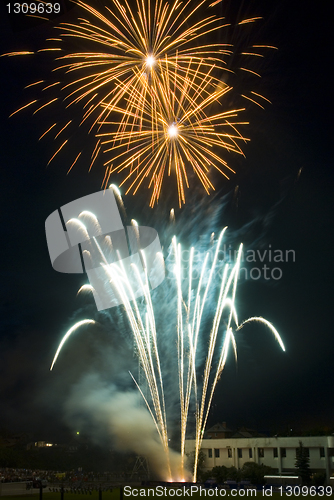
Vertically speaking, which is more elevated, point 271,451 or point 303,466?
point 271,451

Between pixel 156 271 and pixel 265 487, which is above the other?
pixel 156 271

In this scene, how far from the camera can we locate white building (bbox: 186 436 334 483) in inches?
1484

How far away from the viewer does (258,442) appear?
139 ft

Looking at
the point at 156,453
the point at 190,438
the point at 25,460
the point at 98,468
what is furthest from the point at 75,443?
the point at 156,453

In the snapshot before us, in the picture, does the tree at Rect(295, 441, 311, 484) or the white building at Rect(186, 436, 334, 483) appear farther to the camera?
the white building at Rect(186, 436, 334, 483)

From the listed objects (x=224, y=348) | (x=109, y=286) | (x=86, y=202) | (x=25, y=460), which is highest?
(x=86, y=202)

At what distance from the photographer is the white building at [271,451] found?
37.7 m

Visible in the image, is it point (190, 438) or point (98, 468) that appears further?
point (98, 468)

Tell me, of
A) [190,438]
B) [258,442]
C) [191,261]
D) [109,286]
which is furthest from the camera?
[190,438]

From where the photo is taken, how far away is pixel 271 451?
4178 centimetres

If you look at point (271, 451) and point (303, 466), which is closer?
point (303, 466)

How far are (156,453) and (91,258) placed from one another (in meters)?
22.2

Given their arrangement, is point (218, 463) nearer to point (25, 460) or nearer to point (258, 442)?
point (258, 442)

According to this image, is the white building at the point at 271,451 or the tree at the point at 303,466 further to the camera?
the white building at the point at 271,451
